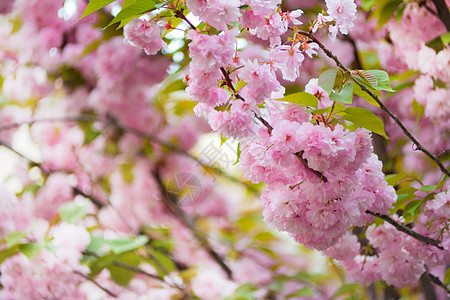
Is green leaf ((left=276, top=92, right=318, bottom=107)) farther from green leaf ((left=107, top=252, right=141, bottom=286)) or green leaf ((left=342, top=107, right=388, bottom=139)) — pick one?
green leaf ((left=107, top=252, right=141, bottom=286))

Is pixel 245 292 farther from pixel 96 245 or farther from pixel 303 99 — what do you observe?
pixel 303 99

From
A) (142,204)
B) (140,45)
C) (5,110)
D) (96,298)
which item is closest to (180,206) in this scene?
(142,204)

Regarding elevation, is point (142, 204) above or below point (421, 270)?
below

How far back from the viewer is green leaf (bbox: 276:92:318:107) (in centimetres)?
61

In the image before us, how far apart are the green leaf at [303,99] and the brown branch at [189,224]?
3.70ft

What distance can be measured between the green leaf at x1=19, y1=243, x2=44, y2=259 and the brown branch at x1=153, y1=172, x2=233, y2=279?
24.6 inches

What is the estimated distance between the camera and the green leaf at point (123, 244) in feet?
3.97

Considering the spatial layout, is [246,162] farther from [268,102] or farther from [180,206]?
[180,206]

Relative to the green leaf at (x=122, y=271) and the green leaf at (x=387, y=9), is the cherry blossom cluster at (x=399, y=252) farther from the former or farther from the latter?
the green leaf at (x=122, y=271)

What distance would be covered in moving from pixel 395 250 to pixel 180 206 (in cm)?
126

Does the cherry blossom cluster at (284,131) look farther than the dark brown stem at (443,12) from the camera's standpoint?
No

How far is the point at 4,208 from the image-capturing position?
1474mm

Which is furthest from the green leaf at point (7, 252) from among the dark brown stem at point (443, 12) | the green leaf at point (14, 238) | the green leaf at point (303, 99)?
the dark brown stem at point (443, 12)

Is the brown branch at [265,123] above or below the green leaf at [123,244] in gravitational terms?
above
